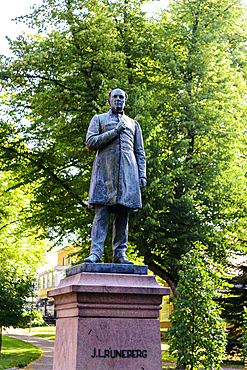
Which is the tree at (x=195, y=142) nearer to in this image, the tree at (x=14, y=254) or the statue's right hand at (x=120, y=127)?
the tree at (x=14, y=254)

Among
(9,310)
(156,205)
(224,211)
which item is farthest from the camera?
(9,310)

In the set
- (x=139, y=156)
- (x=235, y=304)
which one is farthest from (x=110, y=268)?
(x=235, y=304)

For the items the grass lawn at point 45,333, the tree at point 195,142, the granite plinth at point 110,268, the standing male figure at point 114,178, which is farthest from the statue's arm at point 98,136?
the grass lawn at point 45,333

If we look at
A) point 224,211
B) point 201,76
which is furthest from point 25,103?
point 224,211

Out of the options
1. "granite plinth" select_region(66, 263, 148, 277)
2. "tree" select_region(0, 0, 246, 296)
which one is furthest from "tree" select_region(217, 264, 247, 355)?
"granite plinth" select_region(66, 263, 148, 277)

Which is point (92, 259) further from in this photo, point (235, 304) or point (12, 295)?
point (235, 304)

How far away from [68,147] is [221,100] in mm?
6568

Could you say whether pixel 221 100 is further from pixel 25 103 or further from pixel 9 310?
pixel 9 310

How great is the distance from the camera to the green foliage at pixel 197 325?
37.8ft

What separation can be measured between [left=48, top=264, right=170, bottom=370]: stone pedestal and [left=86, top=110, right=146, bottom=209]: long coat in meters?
1.05

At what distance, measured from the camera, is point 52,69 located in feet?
57.9

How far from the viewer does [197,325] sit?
11.8 meters

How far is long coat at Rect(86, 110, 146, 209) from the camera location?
19.6 ft

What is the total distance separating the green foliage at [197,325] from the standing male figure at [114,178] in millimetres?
6410
